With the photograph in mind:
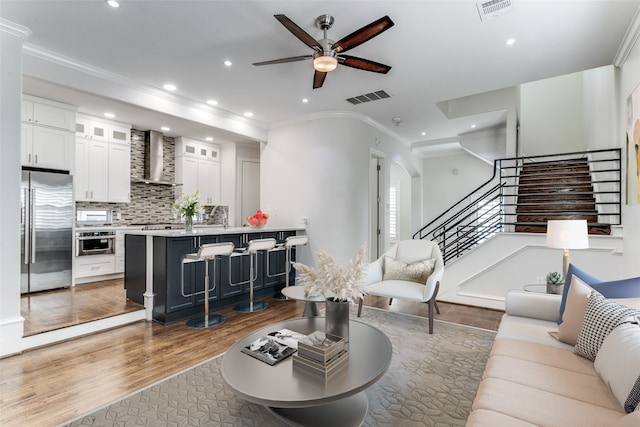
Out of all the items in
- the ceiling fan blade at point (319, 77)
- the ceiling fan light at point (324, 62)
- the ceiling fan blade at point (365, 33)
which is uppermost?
the ceiling fan blade at point (365, 33)

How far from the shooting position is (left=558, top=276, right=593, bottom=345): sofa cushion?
189 cm

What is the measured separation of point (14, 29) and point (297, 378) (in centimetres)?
389

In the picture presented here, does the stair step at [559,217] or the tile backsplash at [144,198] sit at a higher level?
the tile backsplash at [144,198]

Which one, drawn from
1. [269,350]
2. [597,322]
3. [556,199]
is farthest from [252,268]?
[556,199]

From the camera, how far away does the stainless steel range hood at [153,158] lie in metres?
6.05

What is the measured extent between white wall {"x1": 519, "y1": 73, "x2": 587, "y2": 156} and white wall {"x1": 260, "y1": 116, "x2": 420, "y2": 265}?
13.6 ft

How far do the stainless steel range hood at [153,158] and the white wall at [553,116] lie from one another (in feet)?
25.9

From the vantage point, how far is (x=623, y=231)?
3.43 meters

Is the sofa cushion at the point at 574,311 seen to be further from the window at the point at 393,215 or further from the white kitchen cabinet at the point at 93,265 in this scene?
the window at the point at 393,215

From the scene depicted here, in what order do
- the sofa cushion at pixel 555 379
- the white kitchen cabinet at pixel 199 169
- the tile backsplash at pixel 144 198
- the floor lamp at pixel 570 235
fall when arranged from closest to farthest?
the sofa cushion at pixel 555 379 < the floor lamp at pixel 570 235 < the tile backsplash at pixel 144 198 < the white kitchen cabinet at pixel 199 169

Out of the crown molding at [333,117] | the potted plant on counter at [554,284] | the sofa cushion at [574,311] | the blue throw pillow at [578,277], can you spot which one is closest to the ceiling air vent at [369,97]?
the crown molding at [333,117]

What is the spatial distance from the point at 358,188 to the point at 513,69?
2.64 metres

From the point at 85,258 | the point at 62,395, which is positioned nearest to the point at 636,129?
the point at 62,395

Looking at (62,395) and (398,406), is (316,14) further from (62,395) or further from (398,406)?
(62,395)
